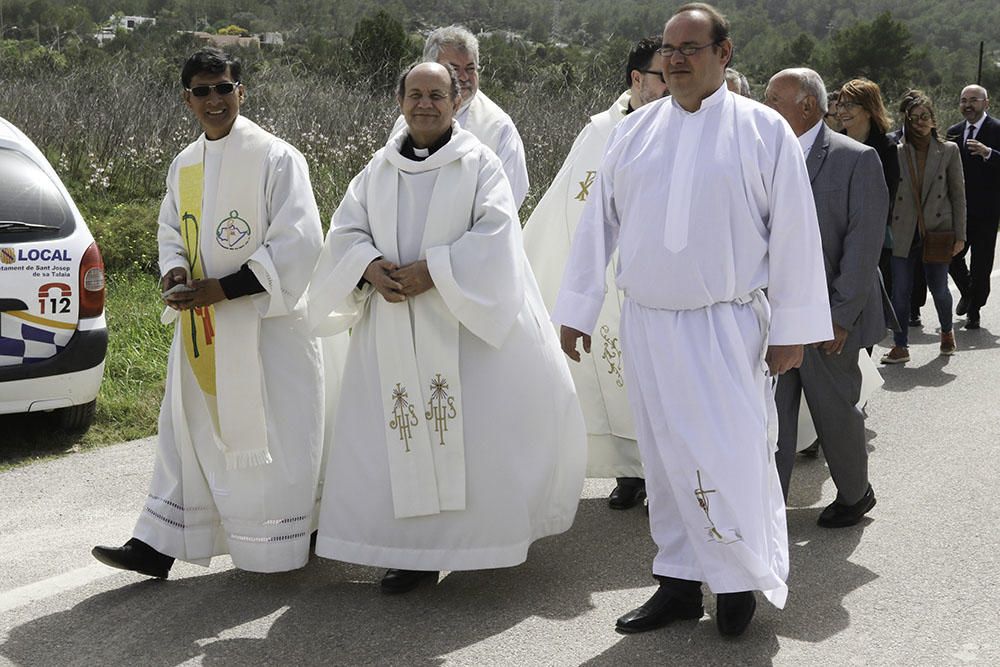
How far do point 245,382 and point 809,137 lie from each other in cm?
252

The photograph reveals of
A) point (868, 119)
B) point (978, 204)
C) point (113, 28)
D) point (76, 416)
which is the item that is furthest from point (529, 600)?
point (113, 28)

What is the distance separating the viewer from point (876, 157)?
18.7 ft

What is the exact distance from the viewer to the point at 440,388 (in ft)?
16.9

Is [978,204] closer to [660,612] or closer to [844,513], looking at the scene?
[844,513]

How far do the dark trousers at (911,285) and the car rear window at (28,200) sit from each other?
564 cm

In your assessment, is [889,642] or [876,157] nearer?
[889,642]

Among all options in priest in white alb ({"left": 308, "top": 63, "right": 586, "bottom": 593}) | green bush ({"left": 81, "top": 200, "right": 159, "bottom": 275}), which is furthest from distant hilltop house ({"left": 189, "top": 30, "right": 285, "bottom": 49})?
priest in white alb ({"left": 308, "top": 63, "right": 586, "bottom": 593})

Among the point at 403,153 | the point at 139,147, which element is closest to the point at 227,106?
the point at 403,153

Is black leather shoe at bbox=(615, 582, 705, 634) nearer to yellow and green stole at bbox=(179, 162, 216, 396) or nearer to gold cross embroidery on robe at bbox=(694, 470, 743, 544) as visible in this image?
gold cross embroidery on robe at bbox=(694, 470, 743, 544)

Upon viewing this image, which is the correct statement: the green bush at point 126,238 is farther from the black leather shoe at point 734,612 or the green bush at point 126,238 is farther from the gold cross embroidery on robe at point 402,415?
the black leather shoe at point 734,612

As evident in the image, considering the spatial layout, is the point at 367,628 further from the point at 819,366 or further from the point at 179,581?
the point at 819,366

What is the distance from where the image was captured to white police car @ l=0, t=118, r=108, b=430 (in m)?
6.70

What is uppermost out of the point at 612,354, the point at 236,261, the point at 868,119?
the point at 868,119

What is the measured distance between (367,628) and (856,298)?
2.39 metres
